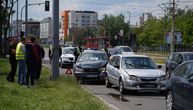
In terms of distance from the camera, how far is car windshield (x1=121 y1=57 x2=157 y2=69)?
19366 mm

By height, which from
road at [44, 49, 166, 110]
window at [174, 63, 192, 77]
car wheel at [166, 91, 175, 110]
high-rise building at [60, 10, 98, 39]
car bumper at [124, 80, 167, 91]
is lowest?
road at [44, 49, 166, 110]

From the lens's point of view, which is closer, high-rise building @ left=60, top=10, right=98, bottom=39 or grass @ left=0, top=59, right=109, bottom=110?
grass @ left=0, top=59, right=109, bottom=110

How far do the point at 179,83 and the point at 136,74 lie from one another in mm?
6393

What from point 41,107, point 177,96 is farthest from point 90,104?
point 177,96

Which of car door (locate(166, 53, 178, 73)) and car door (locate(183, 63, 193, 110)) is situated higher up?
car door (locate(183, 63, 193, 110))

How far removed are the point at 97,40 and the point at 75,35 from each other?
72164mm

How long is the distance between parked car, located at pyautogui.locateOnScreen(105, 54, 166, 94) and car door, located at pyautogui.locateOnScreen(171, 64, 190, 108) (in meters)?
5.27

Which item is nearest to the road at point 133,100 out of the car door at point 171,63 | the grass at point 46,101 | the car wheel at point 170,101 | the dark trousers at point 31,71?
the grass at point 46,101

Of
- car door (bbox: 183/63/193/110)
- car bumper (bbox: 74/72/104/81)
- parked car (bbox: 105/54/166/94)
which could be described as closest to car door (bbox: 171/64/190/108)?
car door (bbox: 183/63/193/110)

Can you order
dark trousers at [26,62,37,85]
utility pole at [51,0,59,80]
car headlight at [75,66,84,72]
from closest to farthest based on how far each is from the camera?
dark trousers at [26,62,37,85] < utility pole at [51,0,59,80] < car headlight at [75,66,84,72]

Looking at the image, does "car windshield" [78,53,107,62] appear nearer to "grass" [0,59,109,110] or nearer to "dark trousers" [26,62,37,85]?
"dark trousers" [26,62,37,85]

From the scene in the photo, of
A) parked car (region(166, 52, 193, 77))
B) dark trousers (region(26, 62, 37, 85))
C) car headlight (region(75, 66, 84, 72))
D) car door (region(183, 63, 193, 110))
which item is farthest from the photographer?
parked car (region(166, 52, 193, 77))

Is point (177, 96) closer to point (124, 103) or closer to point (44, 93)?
Answer: point (124, 103)

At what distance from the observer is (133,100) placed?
→ 659 inches
